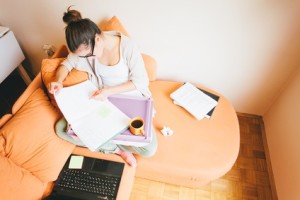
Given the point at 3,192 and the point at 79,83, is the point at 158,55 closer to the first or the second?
the point at 79,83

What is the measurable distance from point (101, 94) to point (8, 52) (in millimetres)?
1033

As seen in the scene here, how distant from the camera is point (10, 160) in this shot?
1.09 meters

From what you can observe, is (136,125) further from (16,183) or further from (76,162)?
(16,183)

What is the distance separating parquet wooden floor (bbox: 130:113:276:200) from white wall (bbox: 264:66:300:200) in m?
0.10

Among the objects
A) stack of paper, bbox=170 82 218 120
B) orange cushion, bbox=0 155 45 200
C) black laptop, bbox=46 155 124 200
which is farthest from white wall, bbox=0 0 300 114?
orange cushion, bbox=0 155 45 200

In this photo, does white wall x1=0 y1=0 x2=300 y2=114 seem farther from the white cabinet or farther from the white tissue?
the white tissue

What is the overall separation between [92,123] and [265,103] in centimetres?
140

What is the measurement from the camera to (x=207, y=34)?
146 centimetres

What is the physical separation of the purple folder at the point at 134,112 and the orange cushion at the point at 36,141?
0.34 meters

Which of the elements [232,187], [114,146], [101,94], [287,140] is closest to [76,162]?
[114,146]

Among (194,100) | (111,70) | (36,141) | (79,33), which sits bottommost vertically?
(194,100)

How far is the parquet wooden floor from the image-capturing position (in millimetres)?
1518

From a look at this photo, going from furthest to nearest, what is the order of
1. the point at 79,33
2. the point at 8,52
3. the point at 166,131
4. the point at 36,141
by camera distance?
the point at 8,52 → the point at 166,131 → the point at 36,141 → the point at 79,33

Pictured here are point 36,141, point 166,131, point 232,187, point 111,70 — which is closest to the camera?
point 36,141
